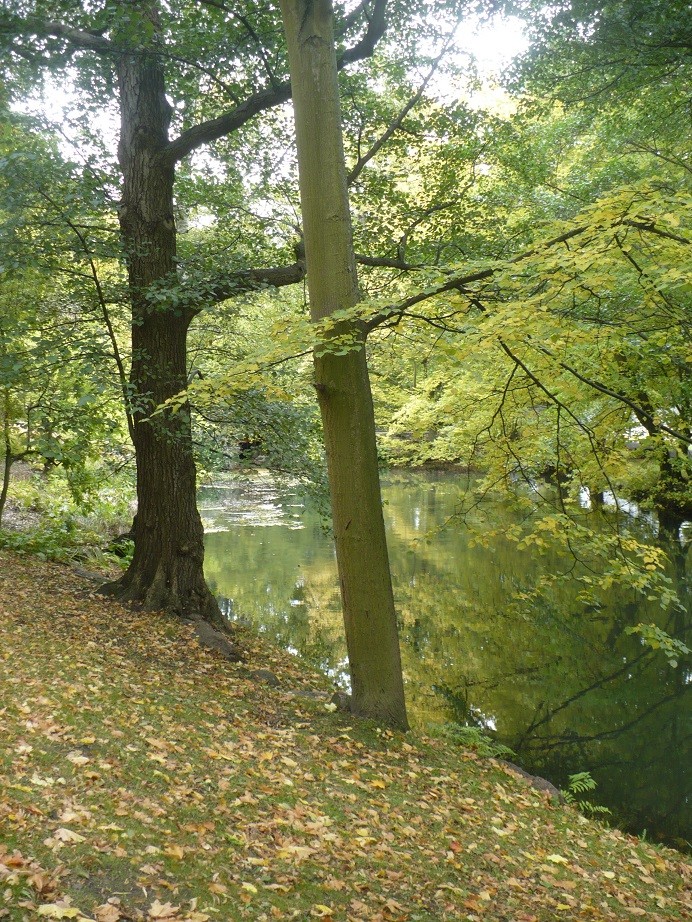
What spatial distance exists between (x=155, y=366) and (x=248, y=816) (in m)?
5.51

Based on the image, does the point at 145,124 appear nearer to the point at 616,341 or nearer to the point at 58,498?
the point at 616,341

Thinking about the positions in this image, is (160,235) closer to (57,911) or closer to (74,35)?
(74,35)

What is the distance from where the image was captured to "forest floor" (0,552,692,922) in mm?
3074

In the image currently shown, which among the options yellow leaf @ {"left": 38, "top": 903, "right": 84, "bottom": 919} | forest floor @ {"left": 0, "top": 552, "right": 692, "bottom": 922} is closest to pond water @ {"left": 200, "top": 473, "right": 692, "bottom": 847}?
forest floor @ {"left": 0, "top": 552, "right": 692, "bottom": 922}

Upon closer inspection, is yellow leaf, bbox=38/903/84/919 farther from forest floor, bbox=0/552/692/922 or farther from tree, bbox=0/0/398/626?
tree, bbox=0/0/398/626

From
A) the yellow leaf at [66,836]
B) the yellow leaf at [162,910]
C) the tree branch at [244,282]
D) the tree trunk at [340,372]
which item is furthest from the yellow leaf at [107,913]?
the tree branch at [244,282]

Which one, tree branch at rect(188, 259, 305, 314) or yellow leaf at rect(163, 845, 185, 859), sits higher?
tree branch at rect(188, 259, 305, 314)

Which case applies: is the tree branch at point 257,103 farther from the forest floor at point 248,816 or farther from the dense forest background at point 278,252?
the forest floor at point 248,816

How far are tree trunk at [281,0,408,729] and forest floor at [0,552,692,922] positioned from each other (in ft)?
2.93

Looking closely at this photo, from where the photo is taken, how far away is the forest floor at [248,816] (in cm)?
307

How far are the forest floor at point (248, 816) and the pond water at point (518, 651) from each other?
1896 millimetres

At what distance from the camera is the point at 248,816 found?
3.99m

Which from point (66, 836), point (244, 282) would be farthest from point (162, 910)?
point (244, 282)

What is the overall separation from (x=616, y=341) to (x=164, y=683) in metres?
5.21
